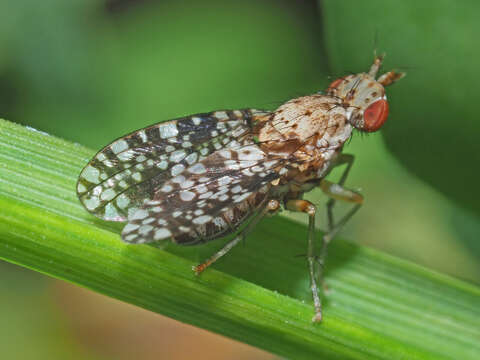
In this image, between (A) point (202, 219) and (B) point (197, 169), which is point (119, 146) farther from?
(A) point (202, 219)

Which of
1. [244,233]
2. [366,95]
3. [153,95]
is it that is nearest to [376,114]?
[366,95]

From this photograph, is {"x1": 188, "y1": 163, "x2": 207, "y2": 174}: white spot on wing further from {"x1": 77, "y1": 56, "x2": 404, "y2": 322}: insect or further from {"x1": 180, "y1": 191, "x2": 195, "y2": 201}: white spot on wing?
{"x1": 180, "y1": 191, "x2": 195, "y2": 201}: white spot on wing

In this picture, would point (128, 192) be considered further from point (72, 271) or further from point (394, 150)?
point (394, 150)

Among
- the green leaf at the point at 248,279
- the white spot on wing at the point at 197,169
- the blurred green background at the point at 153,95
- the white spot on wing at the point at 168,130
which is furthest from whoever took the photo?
the blurred green background at the point at 153,95

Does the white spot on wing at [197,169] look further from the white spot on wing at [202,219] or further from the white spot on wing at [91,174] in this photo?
the white spot on wing at [91,174]

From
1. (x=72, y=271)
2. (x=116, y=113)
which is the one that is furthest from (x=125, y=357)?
(x=72, y=271)

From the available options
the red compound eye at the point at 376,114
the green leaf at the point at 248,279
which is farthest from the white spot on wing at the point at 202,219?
the red compound eye at the point at 376,114

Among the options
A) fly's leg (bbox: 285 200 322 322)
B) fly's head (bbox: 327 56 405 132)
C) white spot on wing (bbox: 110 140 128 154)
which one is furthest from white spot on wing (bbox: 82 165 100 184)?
fly's head (bbox: 327 56 405 132)

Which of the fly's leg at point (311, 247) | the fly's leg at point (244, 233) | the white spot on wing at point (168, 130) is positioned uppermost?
the white spot on wing at point (168, 130)
